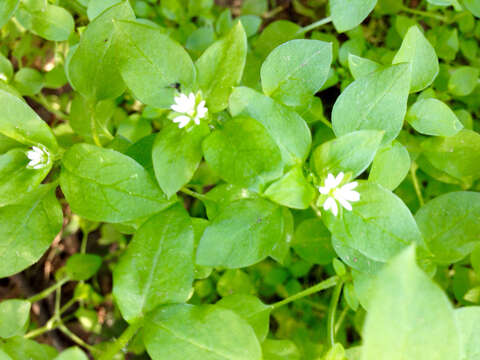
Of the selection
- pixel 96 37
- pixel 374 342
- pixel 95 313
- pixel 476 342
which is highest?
pixel 96 37

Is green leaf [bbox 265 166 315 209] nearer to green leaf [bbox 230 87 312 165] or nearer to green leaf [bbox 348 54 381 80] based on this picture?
green leaf [bbox 230 87 312 165]

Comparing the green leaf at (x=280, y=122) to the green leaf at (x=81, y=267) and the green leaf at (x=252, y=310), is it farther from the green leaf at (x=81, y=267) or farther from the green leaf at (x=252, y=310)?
the green leaf at (x=81, y=267)

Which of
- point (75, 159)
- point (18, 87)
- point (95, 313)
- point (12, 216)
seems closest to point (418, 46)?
point (75, 159)

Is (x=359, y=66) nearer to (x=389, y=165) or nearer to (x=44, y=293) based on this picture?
(x=389, y=165)

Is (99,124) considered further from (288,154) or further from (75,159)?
(288,154)

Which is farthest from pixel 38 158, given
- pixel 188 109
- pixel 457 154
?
pixel 457 154
